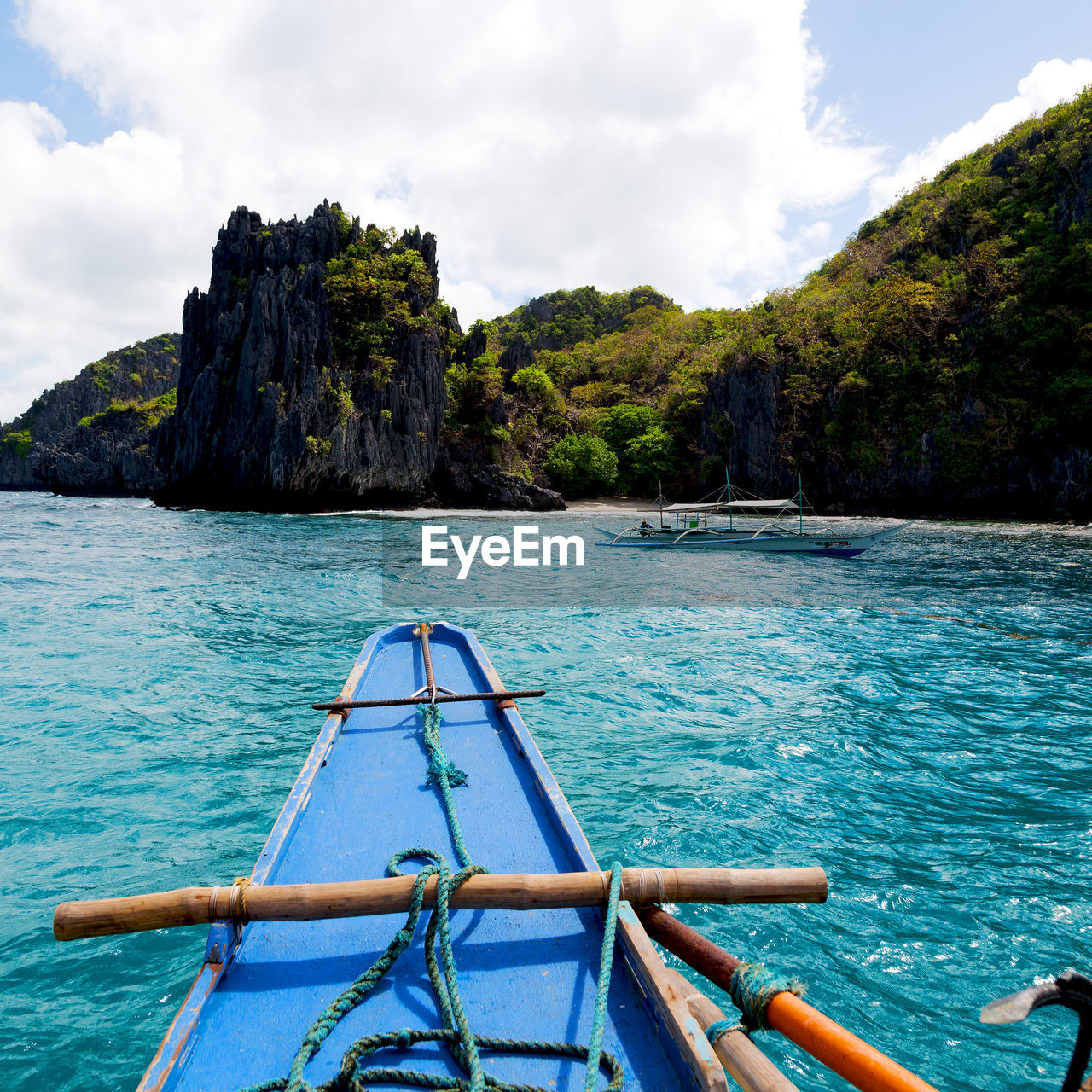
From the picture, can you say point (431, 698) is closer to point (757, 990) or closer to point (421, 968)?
point (421, 968)

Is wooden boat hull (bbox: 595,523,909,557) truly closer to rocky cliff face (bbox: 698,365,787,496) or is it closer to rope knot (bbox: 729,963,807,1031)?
rocky cliff face (bbox: 698,365,787,496)

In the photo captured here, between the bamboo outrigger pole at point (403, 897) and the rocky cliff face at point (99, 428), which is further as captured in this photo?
the rocky cliff face at point (99, 428)

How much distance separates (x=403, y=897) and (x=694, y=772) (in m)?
3.75

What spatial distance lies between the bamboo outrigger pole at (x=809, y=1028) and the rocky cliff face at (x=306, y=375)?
39635 millimetres

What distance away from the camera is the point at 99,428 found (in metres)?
68.9

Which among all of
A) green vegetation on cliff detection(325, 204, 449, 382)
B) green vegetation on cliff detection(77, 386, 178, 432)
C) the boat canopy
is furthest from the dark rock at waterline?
green vegetation on cliff detection(77, 386, 178, 432)

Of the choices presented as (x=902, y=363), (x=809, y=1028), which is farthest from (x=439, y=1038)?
(x=902, y=363)

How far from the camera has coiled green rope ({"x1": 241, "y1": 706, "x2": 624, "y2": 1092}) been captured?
179cm

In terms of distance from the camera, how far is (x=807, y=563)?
1900 centimetres

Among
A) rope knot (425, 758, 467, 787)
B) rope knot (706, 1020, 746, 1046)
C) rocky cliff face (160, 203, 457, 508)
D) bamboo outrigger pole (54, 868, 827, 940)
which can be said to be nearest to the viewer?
rope knot (706, 1020, 746, 1046)

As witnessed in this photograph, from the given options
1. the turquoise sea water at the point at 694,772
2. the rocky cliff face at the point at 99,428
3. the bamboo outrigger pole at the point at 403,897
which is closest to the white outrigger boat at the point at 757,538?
the turquoise sea water at the point at 694,772

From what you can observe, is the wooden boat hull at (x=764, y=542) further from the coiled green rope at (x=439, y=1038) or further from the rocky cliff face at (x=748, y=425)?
the coiled green rope at (x=439, y=1038)

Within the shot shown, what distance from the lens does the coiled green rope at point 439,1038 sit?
5.88ft

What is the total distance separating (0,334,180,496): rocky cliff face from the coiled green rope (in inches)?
2950
